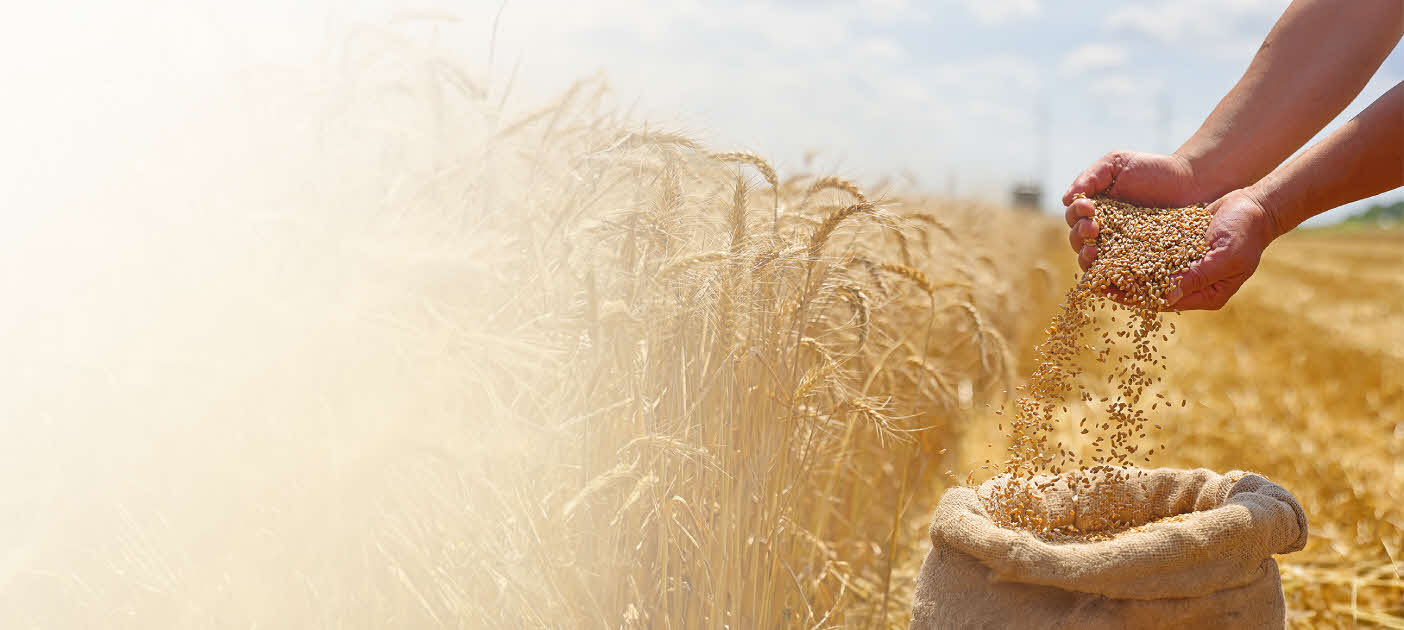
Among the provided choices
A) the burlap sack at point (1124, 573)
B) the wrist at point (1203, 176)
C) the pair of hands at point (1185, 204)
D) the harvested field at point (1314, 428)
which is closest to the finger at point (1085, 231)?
the pair of hands at point (1185, 204)

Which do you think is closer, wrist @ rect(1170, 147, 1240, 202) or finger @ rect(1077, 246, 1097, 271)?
finger @ rect(1077, 246, 1097, 271)

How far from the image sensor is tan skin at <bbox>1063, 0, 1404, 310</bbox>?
1458 millimetres

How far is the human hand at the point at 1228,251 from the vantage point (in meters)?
1.45

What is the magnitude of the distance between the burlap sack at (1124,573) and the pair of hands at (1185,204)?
0.31 metres

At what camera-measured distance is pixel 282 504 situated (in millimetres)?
1358

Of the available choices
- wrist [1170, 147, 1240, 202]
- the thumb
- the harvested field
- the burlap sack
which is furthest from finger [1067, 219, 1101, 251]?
the harvested field

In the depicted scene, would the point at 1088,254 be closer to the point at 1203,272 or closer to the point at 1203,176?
the point at 1203,272

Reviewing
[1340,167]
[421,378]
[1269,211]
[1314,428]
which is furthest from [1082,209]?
[1314,428]

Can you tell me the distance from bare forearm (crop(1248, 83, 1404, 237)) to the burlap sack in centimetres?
44

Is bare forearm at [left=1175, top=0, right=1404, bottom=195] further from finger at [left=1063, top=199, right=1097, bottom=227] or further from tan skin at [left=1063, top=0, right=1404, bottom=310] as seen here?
finger at [left=1063, top=199, right=1097, bottom=227]

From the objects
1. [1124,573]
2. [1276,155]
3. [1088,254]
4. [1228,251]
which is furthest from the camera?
[1276,155]

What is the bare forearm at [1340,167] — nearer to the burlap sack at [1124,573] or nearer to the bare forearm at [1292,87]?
the bare forearm at [1292,87]

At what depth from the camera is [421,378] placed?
1.35 metres

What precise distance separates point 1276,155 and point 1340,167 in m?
0.21
